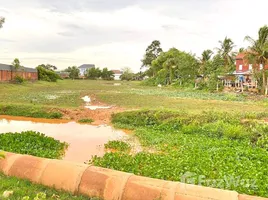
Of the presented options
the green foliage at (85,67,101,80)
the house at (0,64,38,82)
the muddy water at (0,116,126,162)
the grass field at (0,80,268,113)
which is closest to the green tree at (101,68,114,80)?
the green foliage at (85,67,101,80)

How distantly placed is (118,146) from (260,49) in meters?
22.2

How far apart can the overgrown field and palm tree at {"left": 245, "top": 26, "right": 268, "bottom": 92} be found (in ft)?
50.5

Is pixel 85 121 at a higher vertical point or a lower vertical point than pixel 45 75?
lower

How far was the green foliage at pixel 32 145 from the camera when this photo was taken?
7062 mm

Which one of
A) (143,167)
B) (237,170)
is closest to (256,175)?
(237,170)

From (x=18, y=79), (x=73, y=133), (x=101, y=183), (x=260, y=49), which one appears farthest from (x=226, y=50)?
(x=101, y=183)

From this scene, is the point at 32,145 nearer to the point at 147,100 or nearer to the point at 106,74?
the point at 147,100

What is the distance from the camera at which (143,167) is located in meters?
6.05

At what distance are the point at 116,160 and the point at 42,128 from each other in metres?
5.99

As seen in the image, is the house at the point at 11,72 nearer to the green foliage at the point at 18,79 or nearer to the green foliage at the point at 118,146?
the green foliage at the point at 18,79

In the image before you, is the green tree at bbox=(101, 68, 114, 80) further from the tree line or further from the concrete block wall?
the concrete block wall

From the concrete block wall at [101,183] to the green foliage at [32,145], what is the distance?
175 cm

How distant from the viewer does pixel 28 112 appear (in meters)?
13.6

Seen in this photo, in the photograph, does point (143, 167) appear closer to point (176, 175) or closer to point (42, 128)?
point (176, 175)
